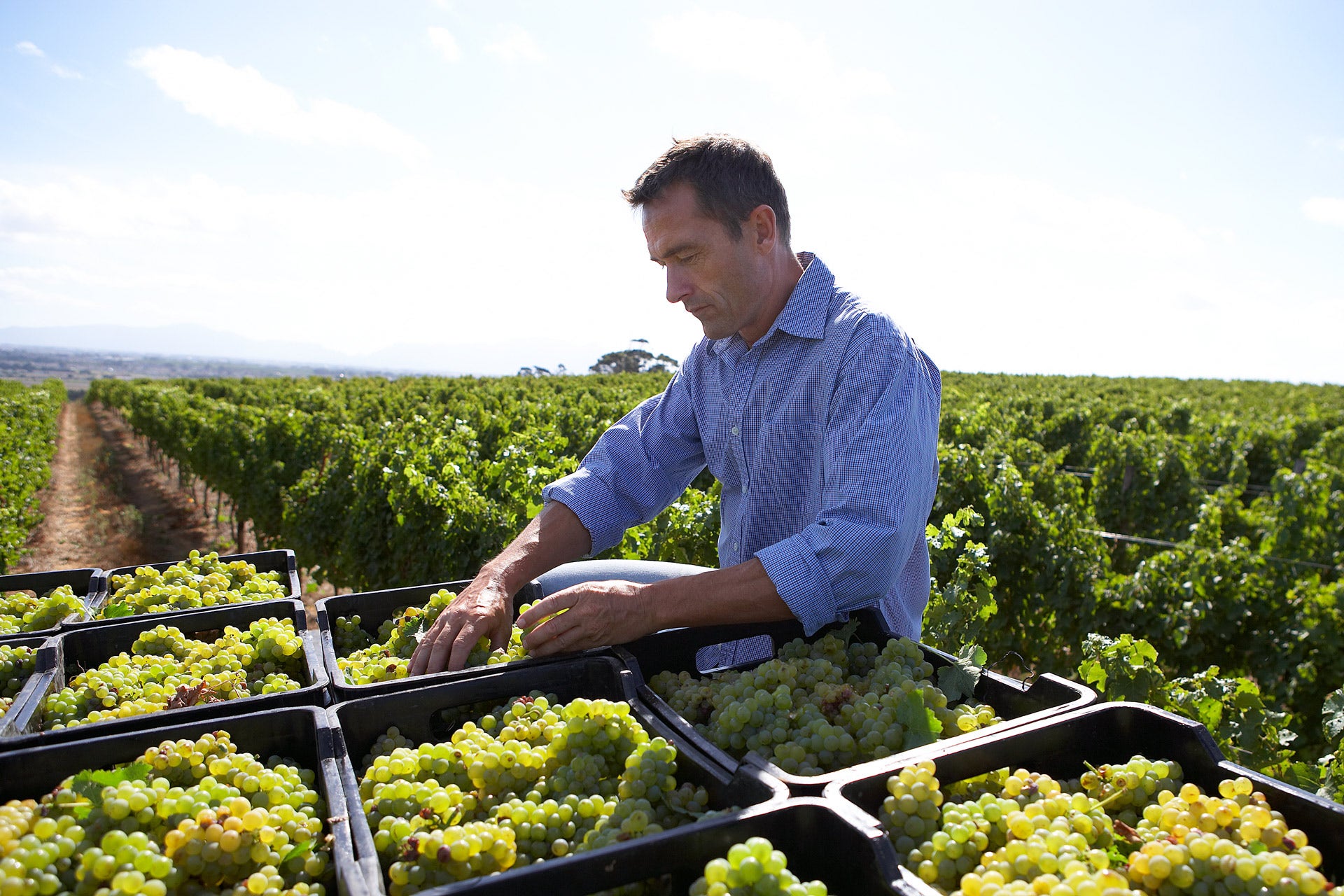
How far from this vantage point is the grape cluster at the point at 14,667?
1781 millimetres

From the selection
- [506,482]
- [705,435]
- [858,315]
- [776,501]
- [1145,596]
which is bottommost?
[1145,596]

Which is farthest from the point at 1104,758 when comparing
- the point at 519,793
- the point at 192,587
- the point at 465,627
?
the point at 192,587

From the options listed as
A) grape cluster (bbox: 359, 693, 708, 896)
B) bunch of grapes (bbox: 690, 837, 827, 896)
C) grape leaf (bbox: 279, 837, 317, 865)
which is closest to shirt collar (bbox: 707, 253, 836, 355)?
grape cluster (bbox: 359, 693, 708, 896)

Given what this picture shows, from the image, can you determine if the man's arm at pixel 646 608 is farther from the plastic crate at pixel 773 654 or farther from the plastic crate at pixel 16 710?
the plastic crate at pixel 16 710

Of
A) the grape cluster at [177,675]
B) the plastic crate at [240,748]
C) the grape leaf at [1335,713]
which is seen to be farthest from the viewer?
the grape leaf at [1335,713]

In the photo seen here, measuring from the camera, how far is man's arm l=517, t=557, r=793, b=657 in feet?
5.60

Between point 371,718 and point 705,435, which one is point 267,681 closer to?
point 371,718

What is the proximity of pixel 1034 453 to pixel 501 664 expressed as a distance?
826 cm

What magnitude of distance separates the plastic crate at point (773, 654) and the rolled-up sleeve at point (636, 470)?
2.46 ft

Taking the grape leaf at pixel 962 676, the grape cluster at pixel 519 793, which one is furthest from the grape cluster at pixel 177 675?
the grape leaf at pixel 962 676

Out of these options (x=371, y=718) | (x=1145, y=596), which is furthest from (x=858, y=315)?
(x=1145, y=596)

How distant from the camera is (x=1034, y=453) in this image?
8750 millimetres

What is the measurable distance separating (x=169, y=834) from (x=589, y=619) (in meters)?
0.81

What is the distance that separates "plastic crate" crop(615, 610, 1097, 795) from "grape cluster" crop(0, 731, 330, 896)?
23.7 inches
